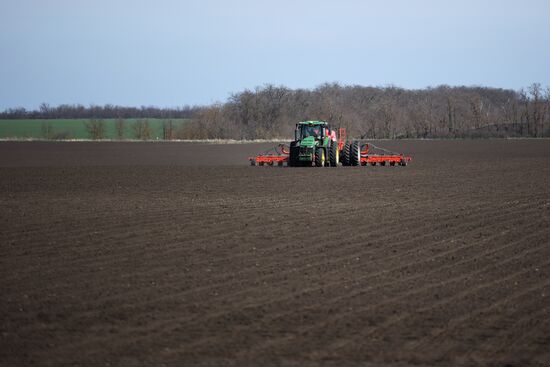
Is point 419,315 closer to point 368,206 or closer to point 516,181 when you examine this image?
point 368,206

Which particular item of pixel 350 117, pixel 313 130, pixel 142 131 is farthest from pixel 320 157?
pixel 350 117

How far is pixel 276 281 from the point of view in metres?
10.5

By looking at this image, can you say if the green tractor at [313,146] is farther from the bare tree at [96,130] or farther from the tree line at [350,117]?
the bare tree at [96,130]

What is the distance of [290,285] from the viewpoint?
10.2 metres

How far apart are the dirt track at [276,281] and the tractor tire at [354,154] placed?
15992 millimetres

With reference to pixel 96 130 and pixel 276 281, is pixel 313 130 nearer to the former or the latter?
pixel 276 281

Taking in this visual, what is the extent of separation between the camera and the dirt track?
7.57m

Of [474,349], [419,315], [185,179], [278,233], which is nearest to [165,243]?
[278,233]

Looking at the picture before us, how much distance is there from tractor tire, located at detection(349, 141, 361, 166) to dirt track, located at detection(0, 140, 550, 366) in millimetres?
15992

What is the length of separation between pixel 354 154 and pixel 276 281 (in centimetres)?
2726

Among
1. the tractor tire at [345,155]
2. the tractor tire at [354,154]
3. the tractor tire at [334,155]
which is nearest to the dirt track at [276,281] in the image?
the tractor tire at [334,155]

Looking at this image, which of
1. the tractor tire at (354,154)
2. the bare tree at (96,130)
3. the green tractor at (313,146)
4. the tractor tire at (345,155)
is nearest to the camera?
the green tractor at (313,146)

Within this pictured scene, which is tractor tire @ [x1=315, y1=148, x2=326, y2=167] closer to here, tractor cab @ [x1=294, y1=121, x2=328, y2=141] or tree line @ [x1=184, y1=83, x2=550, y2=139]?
tractor cab @ [x1=294, y1=121, x2=328, y2=141]

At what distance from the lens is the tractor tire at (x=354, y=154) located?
37.3m
